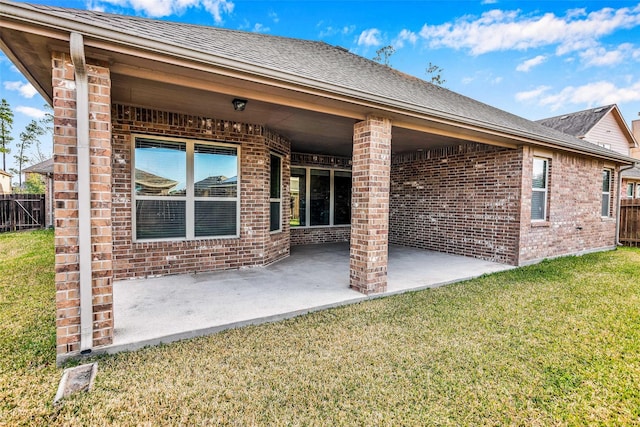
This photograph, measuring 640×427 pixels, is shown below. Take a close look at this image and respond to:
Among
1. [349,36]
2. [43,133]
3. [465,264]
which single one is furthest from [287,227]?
[43,133]

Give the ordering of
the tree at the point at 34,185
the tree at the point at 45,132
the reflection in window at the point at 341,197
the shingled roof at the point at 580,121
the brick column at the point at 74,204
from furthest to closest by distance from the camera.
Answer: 1. the tree at the point at 34,185
2. the tree at the point at 45,132
3. the shingled roof at the point at 580,121
4. the reflection in window at the point at 341,197
5. the brick column at the point at 74,204

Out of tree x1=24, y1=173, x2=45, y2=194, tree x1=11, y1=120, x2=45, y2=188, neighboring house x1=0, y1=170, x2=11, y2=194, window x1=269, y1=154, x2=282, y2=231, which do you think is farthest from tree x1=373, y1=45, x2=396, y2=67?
tree x1=24, y1=173, x2=45, y2=194

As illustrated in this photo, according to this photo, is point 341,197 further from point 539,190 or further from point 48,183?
point 48,183

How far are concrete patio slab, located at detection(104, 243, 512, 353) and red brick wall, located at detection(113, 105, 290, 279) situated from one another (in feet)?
0.82

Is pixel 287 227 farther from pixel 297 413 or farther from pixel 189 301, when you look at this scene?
pixel 297 413

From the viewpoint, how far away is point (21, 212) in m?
13.5

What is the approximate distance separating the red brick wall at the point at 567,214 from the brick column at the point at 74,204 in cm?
719

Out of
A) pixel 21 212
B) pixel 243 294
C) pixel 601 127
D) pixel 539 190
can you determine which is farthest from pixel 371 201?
pixel 601 127

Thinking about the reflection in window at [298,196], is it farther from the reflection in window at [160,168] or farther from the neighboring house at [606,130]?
the neighboring house at [606,130]

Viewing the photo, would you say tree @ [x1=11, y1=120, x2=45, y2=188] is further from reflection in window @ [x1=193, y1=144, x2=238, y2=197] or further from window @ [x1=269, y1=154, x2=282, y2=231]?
reflection in window @ [x1=193, y1=144, x2=238, y2=197]

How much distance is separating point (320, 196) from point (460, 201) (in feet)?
12.8

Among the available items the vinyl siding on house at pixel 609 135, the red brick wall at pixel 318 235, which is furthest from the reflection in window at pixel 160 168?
the vinyl siding on house at pixel 609 135

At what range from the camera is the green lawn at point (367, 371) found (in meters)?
2.02

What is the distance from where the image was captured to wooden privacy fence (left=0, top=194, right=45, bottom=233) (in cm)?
1301
